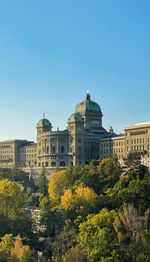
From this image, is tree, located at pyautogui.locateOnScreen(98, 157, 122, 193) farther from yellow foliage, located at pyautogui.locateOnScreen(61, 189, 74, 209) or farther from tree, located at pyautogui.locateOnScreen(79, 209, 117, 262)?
tree, located at pyautogui.locateOnScreen(79, 209, 117, 262)

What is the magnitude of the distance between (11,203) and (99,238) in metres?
40.1

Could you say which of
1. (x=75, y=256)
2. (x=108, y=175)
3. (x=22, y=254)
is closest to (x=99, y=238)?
(x=75, y=256)

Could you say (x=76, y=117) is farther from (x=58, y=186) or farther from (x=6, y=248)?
(x=6, y=248)

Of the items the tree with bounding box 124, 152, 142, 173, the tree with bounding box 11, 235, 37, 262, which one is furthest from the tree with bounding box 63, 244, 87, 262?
the tree with bounding box 124, 152, 142, 173

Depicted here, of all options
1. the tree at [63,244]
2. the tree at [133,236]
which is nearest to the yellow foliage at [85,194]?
the tree at [63,244]

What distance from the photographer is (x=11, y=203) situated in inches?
4338

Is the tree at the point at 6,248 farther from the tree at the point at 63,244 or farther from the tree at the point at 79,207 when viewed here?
the tree at the point at 79,207

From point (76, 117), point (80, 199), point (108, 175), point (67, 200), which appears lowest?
point (67, 200)

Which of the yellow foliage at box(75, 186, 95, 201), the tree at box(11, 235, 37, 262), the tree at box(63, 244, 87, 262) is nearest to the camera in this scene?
the tree at box(63, 244, 87, 262)

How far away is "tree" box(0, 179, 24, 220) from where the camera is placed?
106812 millimetres

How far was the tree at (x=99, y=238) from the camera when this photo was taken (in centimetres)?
7312

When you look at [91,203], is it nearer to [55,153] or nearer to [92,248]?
[92,248]

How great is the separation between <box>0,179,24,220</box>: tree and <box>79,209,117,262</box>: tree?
28.2 meters

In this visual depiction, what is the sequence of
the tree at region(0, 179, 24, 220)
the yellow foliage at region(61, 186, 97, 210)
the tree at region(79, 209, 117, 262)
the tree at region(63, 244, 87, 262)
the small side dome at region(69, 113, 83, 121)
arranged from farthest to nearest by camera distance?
the small side dome at region(69, 113, 83, 121) < the tree at region(0, 179, 24, 220) < the yellow foliage at region(61, 186, 97, 210) < the tree at region(63, 244, 87, 262) < the tree at region(79, 209, 117, 262)
